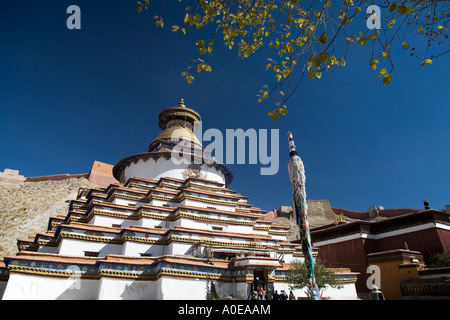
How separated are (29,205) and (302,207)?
36221 millimetres

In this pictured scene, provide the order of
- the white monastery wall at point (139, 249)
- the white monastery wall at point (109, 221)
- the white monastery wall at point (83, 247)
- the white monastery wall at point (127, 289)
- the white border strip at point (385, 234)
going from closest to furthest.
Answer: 1. the white monastery wall at point (127, 289)
2. the white monastery wall at point (83, 247)
3. the white monastery wall at point (139, 249)
4. the white monastery wall at point (109, 221)
5. the white border strip at point (385, 234)

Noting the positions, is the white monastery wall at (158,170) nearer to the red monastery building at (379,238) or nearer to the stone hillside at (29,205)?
the red monastery building at (379,238)

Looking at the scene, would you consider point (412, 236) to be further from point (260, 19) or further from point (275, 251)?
point (260, 19)

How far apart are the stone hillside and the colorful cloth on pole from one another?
86.8 feet

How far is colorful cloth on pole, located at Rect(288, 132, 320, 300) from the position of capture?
9984mm

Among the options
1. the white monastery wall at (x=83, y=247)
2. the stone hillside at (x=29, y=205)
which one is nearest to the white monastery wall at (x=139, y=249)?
the white monastery wall at (x=83, y=247)

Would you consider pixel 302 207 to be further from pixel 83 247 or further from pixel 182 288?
pixel 83 247

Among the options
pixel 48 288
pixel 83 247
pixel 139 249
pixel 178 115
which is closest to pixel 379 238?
pixel 139 249

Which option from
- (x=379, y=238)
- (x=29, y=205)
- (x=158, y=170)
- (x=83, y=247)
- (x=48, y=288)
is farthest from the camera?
(x=29, y=205)

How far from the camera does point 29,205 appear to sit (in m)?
34.8

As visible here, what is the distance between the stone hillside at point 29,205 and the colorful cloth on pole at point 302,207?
26.5 meters

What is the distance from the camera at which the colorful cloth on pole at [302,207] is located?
998 cm

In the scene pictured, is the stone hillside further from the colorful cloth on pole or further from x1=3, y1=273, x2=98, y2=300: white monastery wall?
the colorful cloth on pole

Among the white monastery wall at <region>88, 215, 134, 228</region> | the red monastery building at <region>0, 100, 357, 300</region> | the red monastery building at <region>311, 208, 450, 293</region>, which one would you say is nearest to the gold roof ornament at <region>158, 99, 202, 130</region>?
the red monastery building at <region>0, 100, 357, 300</region>
